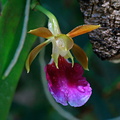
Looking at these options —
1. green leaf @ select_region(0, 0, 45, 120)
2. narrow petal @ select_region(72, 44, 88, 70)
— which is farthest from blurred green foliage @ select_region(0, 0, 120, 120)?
narrow petal @ select_region(72, 44, 88, 70)

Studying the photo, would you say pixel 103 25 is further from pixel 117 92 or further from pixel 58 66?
pixel 117 92

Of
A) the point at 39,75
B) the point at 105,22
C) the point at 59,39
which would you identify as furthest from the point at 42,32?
the point at 39,75

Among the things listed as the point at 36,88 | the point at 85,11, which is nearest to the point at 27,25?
the point at 85,11

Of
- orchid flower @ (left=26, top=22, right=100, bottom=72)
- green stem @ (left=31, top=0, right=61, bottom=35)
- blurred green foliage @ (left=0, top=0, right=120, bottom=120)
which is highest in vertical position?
green stem @ (left=31, top=0, right=61, bottom=35)

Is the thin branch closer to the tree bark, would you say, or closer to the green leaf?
the green leaf

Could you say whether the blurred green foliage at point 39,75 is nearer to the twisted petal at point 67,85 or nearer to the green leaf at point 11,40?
the green leaf at point 11,40

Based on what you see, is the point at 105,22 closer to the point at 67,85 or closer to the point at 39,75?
the point at 67,85

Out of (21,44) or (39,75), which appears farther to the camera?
(39,75)
